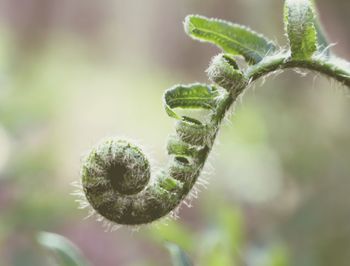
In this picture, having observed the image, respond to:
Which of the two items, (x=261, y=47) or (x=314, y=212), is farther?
(x=314, y=212)

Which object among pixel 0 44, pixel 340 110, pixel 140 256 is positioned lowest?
pixel 140 256

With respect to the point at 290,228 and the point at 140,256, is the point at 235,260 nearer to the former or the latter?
the point at 290,228

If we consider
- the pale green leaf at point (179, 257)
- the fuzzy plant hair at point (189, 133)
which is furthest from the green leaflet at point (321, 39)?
the pale green leaf at point (179, 257)

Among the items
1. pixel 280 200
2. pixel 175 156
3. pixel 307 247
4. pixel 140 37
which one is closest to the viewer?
pixel 175 156

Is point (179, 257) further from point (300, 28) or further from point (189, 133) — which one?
point (300, 28)

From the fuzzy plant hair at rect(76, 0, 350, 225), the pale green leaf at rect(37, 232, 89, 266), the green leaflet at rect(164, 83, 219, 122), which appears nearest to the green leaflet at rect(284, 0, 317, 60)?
the fuzzy plant hair at rect(76, 0, 350, 225)

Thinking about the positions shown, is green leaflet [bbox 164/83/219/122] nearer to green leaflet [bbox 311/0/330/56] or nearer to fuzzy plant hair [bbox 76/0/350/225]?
fuzzy plant hair [bbox 76/0/350/225]

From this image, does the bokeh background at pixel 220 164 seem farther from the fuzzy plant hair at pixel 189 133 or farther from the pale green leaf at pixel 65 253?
the pale green leaf at pixel 65 253

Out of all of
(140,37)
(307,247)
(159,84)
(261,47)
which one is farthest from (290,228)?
(140,37)

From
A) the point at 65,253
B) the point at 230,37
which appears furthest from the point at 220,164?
the point at 230,37
